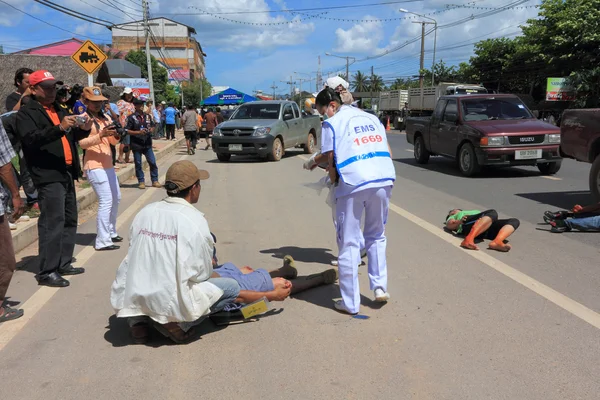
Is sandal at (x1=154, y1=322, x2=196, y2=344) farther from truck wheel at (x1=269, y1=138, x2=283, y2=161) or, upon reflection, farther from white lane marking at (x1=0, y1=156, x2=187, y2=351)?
truck wheel at (x1=269, y1=138, x2=283, y2=161)

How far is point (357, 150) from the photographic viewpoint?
3.82 meters

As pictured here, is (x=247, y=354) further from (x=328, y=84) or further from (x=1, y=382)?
(x=328, y=84)

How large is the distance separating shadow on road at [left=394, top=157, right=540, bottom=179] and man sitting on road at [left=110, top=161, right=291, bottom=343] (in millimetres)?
9582

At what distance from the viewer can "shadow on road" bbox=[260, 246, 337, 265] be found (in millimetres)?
5602

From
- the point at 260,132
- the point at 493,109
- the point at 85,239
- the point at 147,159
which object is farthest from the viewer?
the point at 260,132

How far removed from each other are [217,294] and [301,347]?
68 centimetres

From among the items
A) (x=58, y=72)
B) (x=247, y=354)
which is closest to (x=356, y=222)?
(x=247, y=354)

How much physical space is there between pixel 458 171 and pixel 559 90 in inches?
865

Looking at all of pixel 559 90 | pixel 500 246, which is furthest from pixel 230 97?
pixel 500 246

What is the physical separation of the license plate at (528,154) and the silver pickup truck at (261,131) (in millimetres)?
5565

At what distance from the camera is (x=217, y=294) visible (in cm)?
357

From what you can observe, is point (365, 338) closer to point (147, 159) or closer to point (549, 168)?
point (147, 159)

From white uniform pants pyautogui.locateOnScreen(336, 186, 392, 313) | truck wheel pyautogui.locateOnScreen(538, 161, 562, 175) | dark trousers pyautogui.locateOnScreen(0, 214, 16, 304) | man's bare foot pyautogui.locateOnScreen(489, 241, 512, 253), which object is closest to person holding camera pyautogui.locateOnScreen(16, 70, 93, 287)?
dark trousers pyautogui.locateOnScreen(0, 214, 16, 304)

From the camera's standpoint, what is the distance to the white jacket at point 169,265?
11.0 ft
